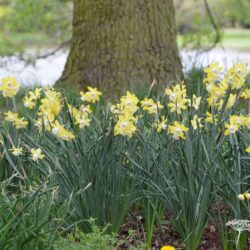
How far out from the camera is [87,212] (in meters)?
3.77

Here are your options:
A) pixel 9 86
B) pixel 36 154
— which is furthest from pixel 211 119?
pixel 9 86

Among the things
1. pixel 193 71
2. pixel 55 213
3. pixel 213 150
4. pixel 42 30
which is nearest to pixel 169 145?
pixel 213 150

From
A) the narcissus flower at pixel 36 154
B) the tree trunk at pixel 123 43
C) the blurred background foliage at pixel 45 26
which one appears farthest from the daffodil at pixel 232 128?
the blurred background foliage at pixel 45 26

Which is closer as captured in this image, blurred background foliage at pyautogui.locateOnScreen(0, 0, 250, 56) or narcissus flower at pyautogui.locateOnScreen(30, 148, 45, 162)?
narcissus flower at pyautogui.locateOnScreen(30, 148, 45, 162)

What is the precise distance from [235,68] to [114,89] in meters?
3.47

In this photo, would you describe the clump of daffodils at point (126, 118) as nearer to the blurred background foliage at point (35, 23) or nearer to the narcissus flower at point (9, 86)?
the narcissus flower at point (9, 86)

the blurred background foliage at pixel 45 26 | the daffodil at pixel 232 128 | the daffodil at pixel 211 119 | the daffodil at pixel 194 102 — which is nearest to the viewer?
the daffodil at pixel 232 128

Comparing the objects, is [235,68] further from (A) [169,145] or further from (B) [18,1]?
(B) [18,1]

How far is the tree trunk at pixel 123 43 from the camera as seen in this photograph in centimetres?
730

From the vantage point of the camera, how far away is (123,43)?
732 cm

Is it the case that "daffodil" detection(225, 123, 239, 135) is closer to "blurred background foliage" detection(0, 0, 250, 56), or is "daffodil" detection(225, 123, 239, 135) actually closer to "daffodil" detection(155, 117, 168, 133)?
"daffodil" detection(155, 117, 168, 133)

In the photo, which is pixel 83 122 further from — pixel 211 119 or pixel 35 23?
pixel 35 23

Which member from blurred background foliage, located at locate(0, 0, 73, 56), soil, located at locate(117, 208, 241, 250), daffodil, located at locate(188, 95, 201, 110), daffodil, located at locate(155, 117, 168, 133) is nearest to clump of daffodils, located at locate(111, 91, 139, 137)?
daffodil, located at locate(155, 117, 168, 133)

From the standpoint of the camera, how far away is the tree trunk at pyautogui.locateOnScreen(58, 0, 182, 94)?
730cm
